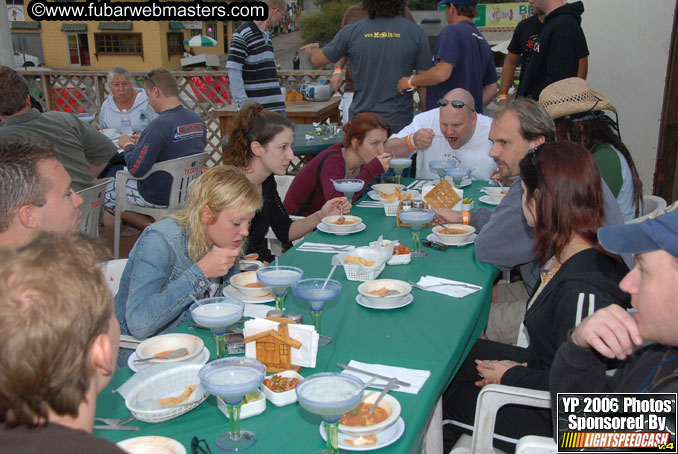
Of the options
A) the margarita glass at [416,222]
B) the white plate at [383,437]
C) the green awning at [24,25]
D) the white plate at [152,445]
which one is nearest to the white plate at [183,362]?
the white plate at [152,445]

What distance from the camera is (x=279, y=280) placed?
2.12 meters

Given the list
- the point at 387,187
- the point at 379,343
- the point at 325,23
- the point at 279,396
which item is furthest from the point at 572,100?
the point at 325,23

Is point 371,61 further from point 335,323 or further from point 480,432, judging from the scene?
point 480,432

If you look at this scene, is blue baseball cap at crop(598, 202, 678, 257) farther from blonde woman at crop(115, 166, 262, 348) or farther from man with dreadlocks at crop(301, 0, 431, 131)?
man with dreadlocks at crop(301, 0, 431, 131)

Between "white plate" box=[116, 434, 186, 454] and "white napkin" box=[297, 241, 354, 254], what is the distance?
5.36ft

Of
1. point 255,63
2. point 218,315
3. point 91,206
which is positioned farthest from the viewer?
point 255,63

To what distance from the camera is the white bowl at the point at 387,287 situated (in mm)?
2215

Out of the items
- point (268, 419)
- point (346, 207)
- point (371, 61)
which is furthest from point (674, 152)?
point (268, 419)

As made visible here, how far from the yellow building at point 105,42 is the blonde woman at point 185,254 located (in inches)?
1024

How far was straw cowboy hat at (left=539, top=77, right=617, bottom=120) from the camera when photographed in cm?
317

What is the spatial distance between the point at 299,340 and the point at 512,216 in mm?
1375

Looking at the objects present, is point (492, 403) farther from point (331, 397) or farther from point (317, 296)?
point (331, 397)

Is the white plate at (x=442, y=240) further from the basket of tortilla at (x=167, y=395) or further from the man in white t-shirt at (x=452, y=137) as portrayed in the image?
the basket of tortilla at (x=167, y=395)

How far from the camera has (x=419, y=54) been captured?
503 centimetres
